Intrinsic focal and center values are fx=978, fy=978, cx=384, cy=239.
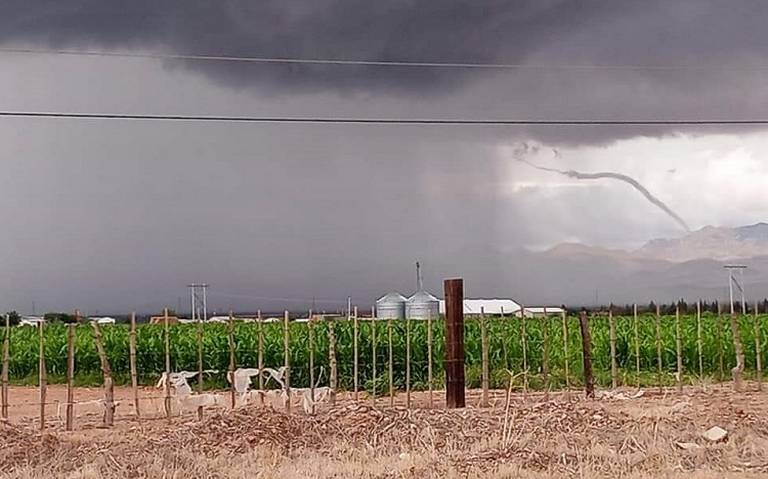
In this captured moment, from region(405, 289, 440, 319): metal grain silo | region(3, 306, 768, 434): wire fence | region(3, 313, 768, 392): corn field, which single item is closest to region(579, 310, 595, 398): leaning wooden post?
region(3, 306, 768, 434): wire fence

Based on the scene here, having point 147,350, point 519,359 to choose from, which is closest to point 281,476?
point 519,359

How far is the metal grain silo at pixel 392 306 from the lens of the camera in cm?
4081

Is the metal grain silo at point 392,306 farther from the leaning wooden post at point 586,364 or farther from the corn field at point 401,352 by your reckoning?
the leaning wooden post at point 586,364

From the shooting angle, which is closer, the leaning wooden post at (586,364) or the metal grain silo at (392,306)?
the leaning wooden post at (586,364)

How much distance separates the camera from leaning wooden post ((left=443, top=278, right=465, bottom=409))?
49.1 ft

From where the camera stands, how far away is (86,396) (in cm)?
2297

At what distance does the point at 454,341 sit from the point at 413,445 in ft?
13.6

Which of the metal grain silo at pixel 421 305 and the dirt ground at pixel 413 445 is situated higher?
the metal grain silo at pixel 421 305

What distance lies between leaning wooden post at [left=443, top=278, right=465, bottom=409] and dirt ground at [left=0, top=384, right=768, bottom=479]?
1.05m

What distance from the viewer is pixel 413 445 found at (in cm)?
1097

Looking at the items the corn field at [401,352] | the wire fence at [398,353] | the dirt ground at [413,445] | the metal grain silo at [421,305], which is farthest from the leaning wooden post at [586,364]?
the metal grain silo at [421,305]

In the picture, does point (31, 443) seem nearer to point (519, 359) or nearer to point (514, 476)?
point (514, 476)

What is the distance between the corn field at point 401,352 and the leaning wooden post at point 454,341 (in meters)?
7.01

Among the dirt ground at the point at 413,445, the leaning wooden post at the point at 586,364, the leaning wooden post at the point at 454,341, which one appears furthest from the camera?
the leaning wooden post at the point at 586,364
